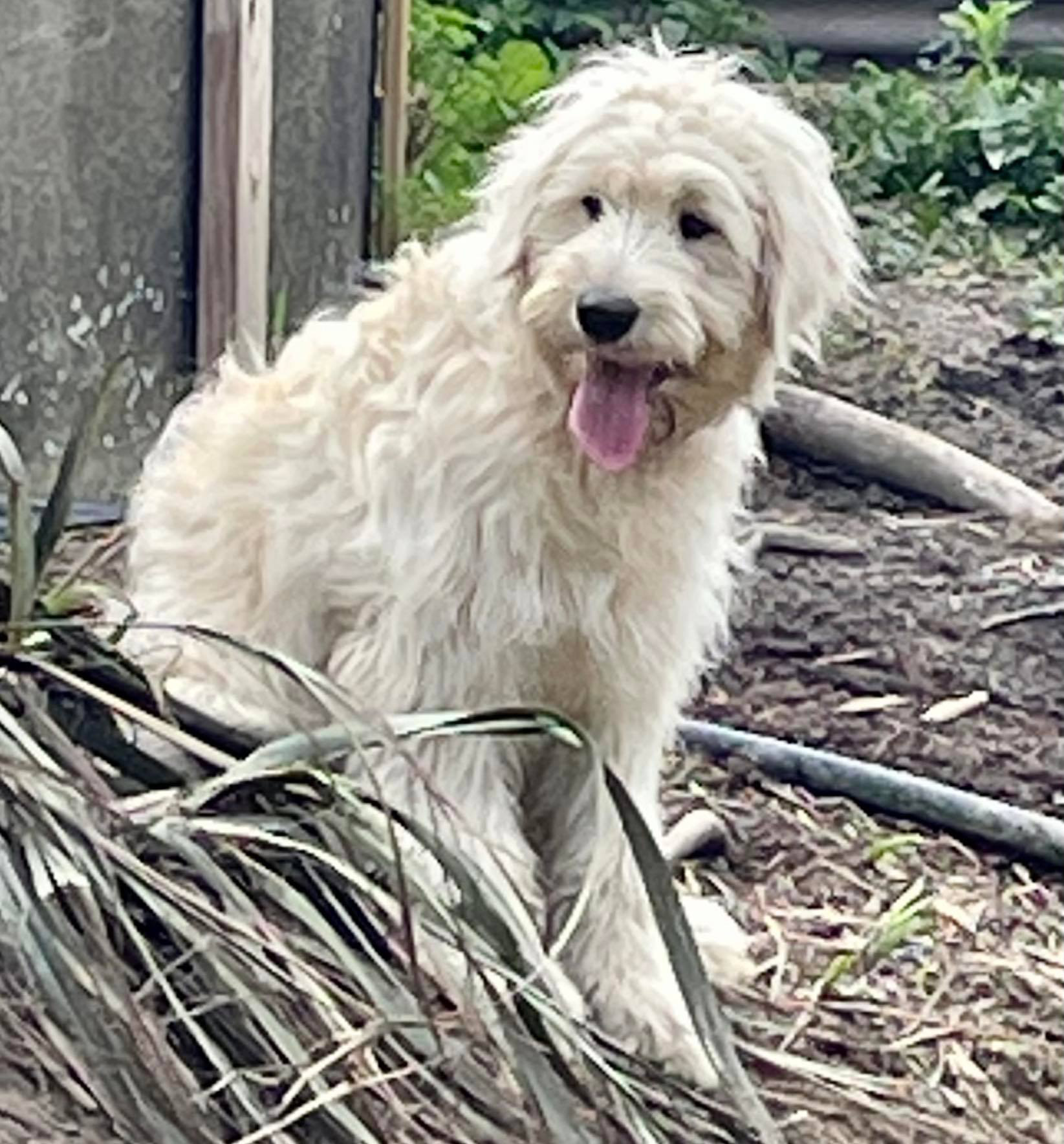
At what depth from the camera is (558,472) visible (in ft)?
14.2

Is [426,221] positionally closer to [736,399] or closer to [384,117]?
[384,117]

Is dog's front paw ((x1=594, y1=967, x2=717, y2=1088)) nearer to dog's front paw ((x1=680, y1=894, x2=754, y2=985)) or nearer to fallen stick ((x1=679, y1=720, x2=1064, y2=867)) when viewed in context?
dog's front paw ((x1=680, y1=894, x2=754, y2=985))

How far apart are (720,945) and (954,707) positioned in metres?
1.30

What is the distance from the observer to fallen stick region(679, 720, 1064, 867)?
17.3 ft

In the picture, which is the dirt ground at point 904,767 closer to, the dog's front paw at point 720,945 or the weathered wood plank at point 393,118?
the dog's front paw at point 720,945

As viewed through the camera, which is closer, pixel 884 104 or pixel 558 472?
pixel 558 472

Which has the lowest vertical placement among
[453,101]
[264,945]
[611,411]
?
[453,101]

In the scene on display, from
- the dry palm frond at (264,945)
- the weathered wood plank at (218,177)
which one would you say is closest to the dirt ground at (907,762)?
the dry palm frond at (264,945)

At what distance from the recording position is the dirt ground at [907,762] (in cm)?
453

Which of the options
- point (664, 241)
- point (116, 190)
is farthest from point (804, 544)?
point (664, 241)

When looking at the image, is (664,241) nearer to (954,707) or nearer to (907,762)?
(907,762)

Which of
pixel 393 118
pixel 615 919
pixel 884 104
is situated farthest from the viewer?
pixel 884 104

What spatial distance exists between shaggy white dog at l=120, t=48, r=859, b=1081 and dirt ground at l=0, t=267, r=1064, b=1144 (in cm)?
25

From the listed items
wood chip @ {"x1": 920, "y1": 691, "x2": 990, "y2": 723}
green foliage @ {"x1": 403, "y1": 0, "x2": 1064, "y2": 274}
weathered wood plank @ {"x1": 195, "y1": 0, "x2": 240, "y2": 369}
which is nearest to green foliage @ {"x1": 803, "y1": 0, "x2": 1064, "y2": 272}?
green foliage @ {"x1": 403, "y1": 0, "x2": 1064, "y2": 274}
